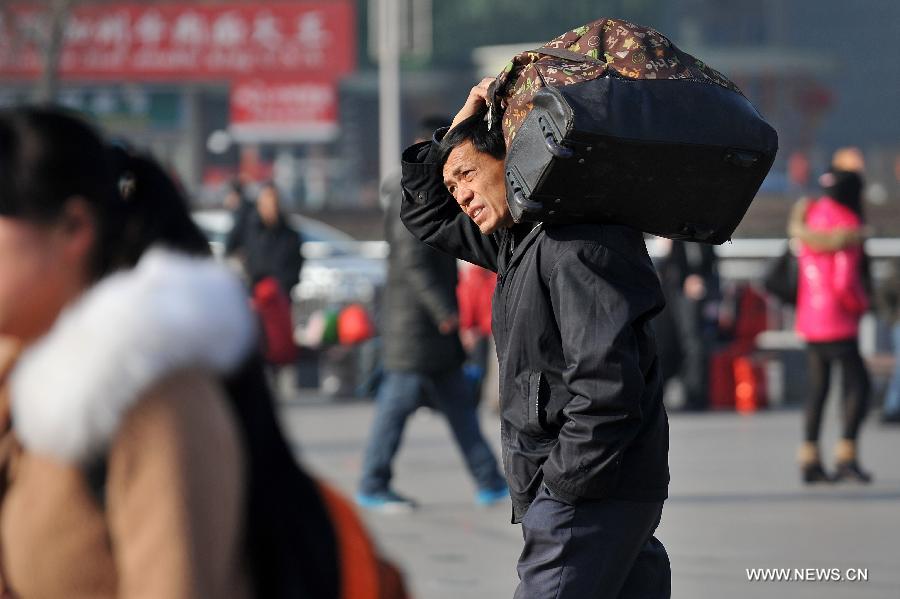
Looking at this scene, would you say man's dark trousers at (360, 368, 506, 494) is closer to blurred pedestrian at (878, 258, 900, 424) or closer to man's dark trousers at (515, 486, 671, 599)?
man's dark trousers at (515, 486, 671, 599)

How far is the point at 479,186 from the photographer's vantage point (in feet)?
11.5

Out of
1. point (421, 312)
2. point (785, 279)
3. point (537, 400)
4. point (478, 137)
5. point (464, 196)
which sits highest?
point (478, 137)

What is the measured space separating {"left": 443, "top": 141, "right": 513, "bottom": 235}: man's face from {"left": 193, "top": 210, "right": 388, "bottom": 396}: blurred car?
6.53 meters

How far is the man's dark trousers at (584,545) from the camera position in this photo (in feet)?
10.6

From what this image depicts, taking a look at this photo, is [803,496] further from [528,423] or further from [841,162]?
[528,423]

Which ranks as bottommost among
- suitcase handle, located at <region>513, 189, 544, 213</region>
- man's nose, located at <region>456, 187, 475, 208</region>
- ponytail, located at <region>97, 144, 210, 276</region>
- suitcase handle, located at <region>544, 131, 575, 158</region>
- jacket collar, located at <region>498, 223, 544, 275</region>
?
jacket collar, located at <region>498, 223, 544, 275</region>

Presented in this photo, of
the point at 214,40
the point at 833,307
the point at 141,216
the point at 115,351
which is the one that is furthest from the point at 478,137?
the point at 214,40

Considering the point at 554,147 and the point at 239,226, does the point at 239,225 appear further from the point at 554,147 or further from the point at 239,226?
the point at 554,147

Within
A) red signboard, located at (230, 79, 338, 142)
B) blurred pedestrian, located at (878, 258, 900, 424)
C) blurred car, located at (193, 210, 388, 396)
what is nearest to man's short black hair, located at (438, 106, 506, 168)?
blurred car, located at (193, 210, 388, 396)

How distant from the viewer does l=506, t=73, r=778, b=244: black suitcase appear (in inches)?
125

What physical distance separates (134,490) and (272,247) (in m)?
10.8

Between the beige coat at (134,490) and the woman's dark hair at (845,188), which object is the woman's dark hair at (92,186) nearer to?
the beige coat at (134,490)

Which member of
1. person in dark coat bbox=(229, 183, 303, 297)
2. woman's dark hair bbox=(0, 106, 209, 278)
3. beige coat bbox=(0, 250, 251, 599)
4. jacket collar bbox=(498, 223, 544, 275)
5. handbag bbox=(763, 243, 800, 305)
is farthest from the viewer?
person in dark coat bbox=(229, 183, 303, 297)

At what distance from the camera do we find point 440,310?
760cm
